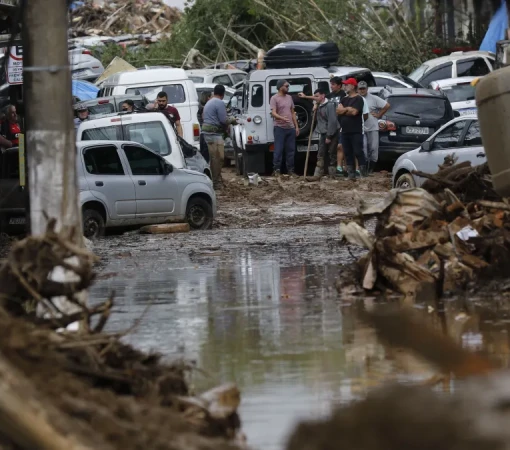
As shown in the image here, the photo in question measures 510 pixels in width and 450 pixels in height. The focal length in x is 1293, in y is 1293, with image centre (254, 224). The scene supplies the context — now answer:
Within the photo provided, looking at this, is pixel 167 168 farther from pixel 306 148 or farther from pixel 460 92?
pixel 460 92

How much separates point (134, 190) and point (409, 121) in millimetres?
9665

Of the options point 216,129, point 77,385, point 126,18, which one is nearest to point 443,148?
point 216,129

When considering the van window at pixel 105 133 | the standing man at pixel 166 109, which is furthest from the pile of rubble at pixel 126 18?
the van window at pixel 105 133

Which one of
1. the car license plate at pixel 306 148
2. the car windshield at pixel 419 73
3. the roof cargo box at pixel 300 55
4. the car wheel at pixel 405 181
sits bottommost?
the car wheel at pixel 405 181

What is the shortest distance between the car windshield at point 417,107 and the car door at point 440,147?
603cm

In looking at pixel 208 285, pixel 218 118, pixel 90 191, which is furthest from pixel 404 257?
pixel 218 118

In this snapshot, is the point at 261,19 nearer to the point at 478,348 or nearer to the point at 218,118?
the point at 218,118

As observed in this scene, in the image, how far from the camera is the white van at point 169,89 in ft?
91.2

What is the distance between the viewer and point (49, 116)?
8625 millimetres

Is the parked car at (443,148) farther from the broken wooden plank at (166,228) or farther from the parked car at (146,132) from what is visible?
the broken wooden plank at (166,228)

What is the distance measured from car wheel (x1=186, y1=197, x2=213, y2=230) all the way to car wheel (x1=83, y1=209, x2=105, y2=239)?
169 cm

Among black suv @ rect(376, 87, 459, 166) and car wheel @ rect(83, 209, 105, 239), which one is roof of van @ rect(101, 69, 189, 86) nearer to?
black suv @ rect(376, 87, 459, 166)

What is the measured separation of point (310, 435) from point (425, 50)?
120 ft

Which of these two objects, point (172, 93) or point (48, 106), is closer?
point (48, 106)
